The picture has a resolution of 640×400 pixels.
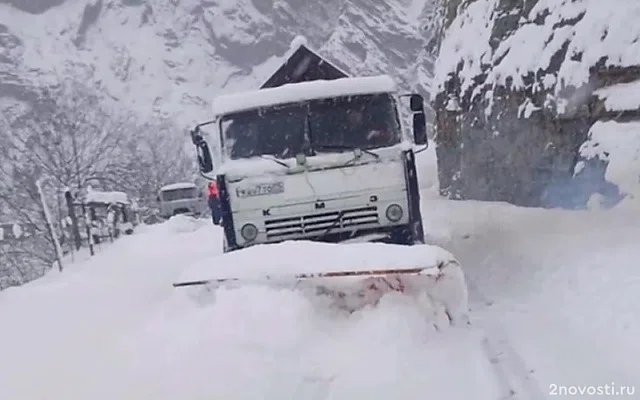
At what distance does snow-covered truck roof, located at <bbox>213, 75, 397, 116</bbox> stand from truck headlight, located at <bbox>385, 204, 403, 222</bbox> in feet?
4.21

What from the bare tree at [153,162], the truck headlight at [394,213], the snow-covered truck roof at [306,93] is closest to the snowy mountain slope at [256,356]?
the truck headlight at [394,213]

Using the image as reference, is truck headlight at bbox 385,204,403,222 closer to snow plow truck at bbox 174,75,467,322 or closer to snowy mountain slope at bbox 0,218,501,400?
snow plow truck at bbox 174,75,467,322

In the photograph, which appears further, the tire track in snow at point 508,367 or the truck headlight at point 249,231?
the truck headlight at point 249,231

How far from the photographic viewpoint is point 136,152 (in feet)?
179

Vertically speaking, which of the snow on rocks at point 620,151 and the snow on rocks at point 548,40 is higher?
the snow on rocks at point 548,40

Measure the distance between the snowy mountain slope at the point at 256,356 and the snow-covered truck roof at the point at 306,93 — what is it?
264 centimetres

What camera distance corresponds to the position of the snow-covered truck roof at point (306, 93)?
810 centimetres

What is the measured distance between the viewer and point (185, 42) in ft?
463

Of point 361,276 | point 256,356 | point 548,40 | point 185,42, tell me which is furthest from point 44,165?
point 185,42

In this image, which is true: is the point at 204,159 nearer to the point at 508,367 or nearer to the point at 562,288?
the point at 562,288

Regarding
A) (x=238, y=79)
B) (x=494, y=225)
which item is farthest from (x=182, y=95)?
(x=494, y=225)

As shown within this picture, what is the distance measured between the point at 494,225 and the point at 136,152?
4607 cm

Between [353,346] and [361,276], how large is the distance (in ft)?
2.00

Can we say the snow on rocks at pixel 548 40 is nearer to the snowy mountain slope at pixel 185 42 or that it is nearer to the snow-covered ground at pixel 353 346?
the snow-covered ground at pixel 353 346
